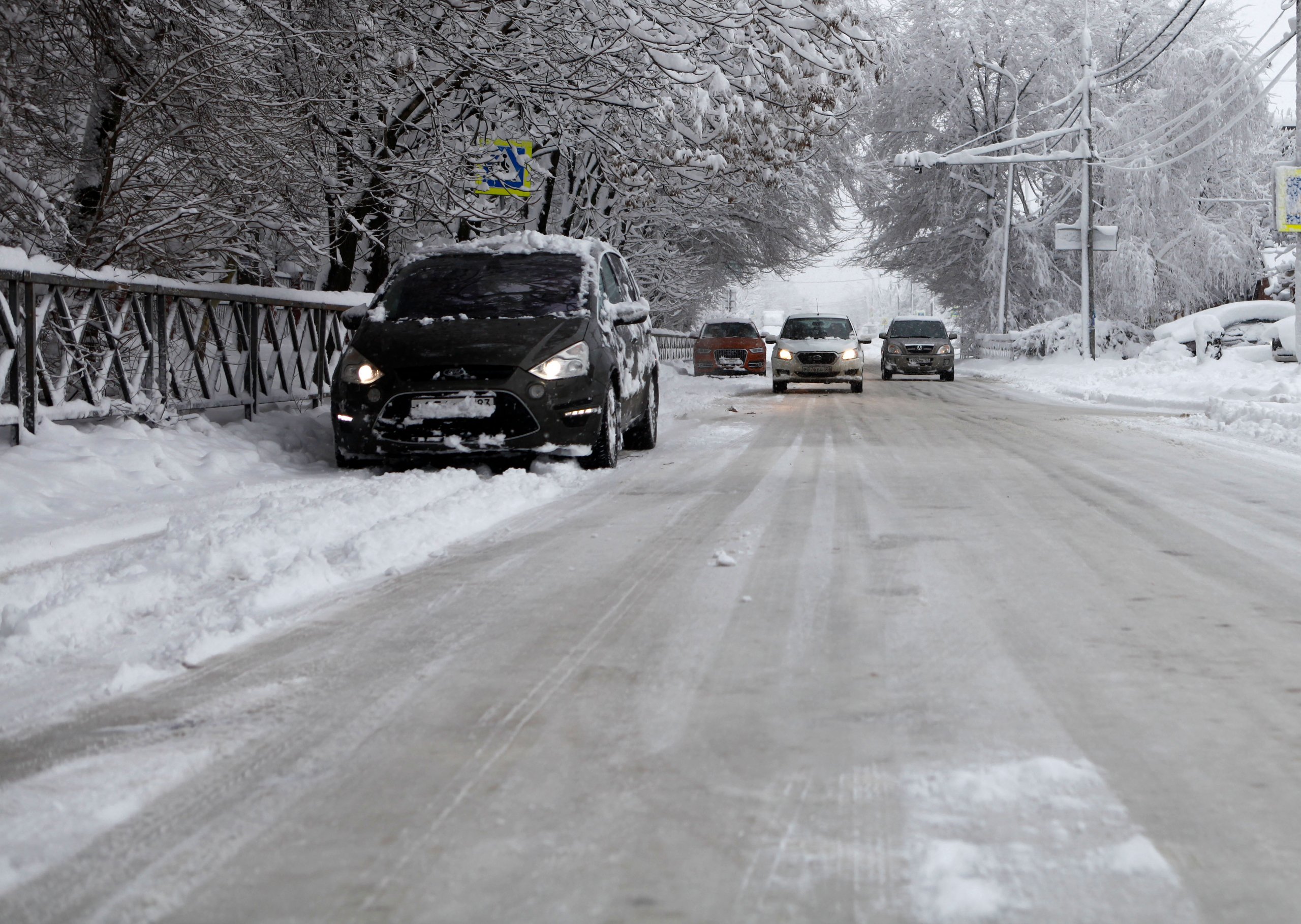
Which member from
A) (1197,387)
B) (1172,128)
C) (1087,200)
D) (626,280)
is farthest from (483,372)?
(1172,128)

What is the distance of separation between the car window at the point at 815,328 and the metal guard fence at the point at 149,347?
13426 mm

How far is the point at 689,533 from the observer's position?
6.87 metres

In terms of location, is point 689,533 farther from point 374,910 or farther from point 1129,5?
point 1129,5

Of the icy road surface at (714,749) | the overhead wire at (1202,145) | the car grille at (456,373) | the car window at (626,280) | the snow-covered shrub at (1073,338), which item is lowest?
the icy road surface at (714,749)

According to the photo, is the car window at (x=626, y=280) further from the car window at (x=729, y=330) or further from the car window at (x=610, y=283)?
the car window at (x=729, y=330)

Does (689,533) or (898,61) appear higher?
(898,61)

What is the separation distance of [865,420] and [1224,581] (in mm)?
11002

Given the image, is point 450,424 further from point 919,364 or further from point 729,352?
point 729,352

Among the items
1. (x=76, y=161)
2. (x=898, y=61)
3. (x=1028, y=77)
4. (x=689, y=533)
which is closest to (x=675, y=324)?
(x=1028, y=77)

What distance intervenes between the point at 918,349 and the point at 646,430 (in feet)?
71.5

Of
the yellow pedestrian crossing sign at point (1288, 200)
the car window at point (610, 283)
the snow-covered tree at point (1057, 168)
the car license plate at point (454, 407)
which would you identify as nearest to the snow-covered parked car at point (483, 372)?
the car license plate at point (454, 407)

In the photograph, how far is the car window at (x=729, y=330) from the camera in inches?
1399

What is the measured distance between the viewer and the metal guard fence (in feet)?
28.9

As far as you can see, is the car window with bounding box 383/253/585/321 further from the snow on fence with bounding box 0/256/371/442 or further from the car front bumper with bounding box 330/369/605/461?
the snow on fence with bounding box 0/256/371/442
